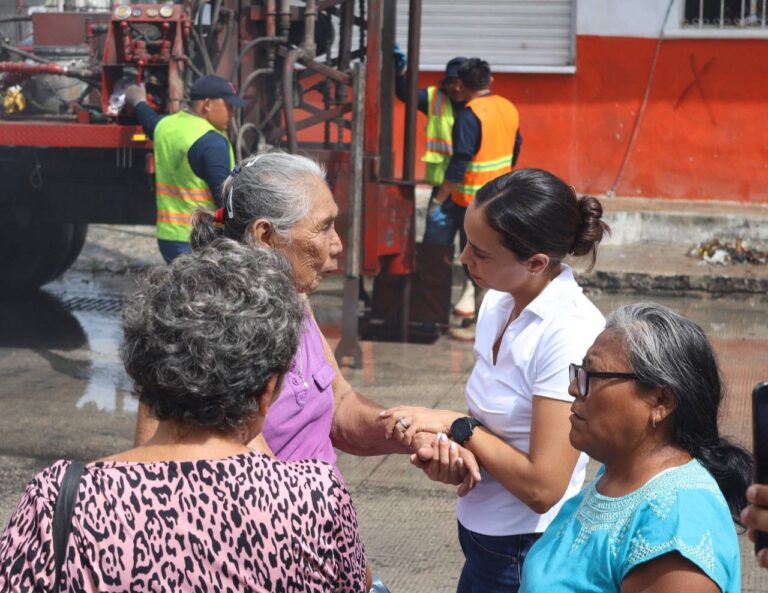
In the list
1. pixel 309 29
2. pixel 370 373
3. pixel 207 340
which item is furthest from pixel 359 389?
pixel 207 340

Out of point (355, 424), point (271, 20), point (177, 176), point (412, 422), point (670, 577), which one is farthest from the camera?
point (271, 20)

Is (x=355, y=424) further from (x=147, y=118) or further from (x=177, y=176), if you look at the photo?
(x=147, y=118)

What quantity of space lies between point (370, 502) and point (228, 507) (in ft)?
10.6

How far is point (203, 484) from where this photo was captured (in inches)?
72.2

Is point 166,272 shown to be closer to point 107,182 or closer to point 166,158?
point 166,158

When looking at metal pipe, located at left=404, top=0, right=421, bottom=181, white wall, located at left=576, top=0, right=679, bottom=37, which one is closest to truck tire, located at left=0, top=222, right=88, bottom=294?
metal pipe, located at left=404, top=0, right=421, bottom=181

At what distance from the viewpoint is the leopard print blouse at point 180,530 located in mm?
1782

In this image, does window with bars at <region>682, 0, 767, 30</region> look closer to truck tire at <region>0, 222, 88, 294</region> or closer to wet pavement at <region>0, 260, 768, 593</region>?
wet pavement at <region>0, 260, 768, 593</region>

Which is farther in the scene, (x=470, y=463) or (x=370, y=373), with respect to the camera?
(x=370, y=373)

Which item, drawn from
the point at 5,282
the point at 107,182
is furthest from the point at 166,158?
the point at 5,282

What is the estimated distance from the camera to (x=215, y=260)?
2.00 m

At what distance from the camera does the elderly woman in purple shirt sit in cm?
257

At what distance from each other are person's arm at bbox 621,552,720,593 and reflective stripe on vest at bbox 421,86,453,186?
20.9ft

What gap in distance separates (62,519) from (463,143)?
628 cm
